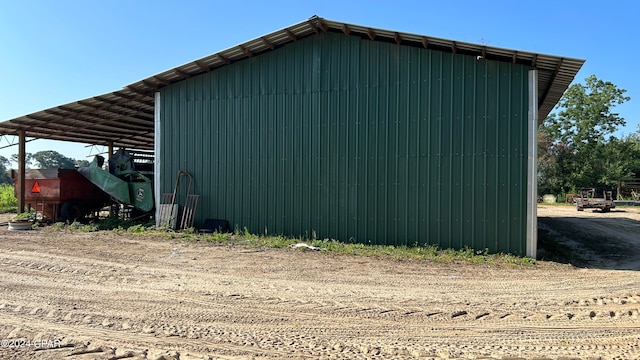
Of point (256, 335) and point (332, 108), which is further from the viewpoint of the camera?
point (332, 108)

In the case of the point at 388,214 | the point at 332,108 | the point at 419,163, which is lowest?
the point at 388,214

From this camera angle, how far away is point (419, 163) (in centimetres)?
994

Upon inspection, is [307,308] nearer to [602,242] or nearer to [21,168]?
[602,242]

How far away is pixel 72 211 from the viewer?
49.2 feet

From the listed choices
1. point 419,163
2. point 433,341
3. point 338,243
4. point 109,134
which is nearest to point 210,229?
point 338,243

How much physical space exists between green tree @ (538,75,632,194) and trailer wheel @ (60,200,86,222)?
127ft

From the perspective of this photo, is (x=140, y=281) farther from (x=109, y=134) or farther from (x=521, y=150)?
(x=109, y=134)

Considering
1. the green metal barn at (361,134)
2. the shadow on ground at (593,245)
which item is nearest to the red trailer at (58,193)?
the green metal barn at (361,134)

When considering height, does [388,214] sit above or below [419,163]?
below

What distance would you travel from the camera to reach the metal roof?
9227 mm

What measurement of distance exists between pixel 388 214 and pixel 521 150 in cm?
344

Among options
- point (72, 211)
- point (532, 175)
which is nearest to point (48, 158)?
point (72, 211)

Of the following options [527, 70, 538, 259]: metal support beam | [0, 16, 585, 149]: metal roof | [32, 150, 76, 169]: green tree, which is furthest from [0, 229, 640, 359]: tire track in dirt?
[32, 150, 76, 169]: green tree

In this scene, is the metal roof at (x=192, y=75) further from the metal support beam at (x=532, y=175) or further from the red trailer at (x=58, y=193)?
the red trailer at (x=58, y=193)
